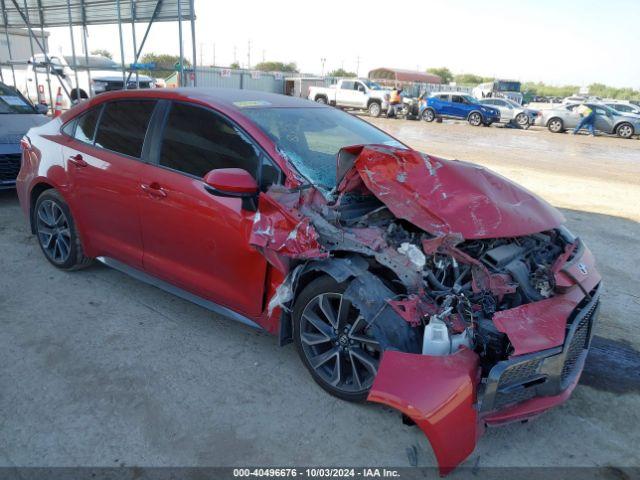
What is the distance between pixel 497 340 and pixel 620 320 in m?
2.35

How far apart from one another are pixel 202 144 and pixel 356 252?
1443 mm

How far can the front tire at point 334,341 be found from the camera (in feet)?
9.29

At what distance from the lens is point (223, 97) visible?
371 centimetres

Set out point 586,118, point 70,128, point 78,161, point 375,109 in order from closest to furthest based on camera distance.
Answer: point 78,161, point 70,128, point 586,118, point 375,109

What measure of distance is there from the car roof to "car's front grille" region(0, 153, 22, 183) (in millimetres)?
3234

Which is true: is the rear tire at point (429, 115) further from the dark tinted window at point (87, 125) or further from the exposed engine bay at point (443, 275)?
the exposed engine bay at point (443, 275)

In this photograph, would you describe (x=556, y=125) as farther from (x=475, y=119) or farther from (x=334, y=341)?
(x=334, y=341)

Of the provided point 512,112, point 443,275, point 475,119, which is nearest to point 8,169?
point 443,275

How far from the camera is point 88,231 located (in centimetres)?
427

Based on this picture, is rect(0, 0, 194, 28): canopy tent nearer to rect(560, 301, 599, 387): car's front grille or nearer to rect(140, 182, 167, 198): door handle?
rect(140, 182, 167, 198): door handle

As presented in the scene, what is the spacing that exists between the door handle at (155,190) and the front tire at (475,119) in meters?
25.1

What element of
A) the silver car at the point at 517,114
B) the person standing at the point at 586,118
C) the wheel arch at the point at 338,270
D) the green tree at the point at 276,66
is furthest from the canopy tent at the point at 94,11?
the green tree at the point at 276,66

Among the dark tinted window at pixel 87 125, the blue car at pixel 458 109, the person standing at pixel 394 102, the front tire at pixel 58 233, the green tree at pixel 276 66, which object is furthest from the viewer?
the green tree at pixel 276 66

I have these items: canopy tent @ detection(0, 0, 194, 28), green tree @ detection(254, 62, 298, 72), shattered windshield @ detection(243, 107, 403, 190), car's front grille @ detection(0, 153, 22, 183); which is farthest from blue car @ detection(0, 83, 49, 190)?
green tree @ detection(254, 62, 298, 72)
